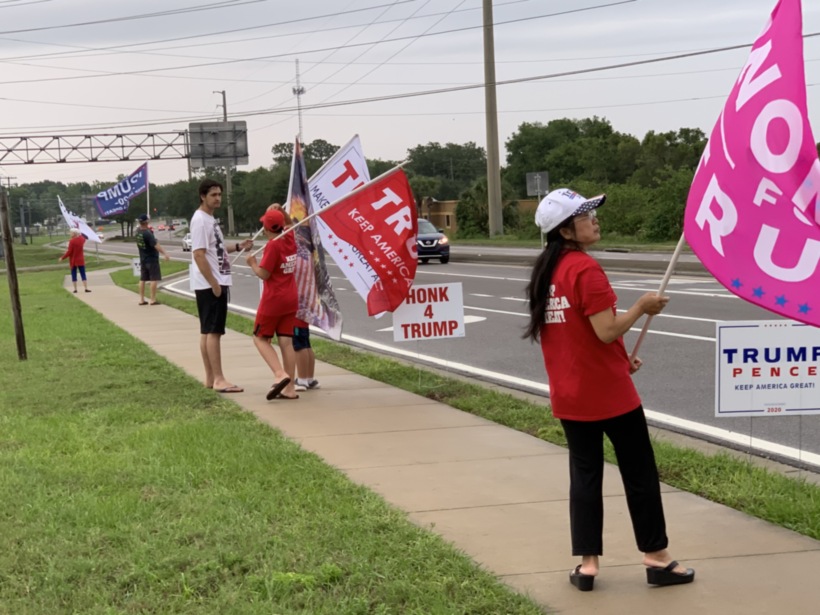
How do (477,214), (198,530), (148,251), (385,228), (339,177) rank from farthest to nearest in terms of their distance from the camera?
(477,214)
(148,251)
(339,177)
(385,228)
(198,530)

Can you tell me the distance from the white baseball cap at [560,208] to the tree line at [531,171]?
4923 mm

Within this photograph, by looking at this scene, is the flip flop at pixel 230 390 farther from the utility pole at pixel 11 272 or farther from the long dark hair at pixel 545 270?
the long dark hair at pixel 545 270

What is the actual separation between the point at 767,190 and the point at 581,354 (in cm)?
100

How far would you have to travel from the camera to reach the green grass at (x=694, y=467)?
538 cm

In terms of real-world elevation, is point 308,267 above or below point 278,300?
above

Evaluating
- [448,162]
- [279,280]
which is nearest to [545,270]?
[279,280]

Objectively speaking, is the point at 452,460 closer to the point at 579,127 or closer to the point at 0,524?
the point at 0,524

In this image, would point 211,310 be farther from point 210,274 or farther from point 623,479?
point 623,479

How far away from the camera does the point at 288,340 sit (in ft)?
30.2

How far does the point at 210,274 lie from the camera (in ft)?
30.1

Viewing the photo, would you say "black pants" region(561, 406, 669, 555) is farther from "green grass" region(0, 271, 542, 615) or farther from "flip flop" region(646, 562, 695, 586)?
"green grass" region(0, 271, 542, 615)

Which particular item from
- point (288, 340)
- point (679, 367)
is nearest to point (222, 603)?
point (288, 340)

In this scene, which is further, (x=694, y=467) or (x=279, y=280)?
(x=279, y=280)

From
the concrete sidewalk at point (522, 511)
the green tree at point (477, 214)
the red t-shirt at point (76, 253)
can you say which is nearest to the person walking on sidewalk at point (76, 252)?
the red t-shirt at point (76, 253)
